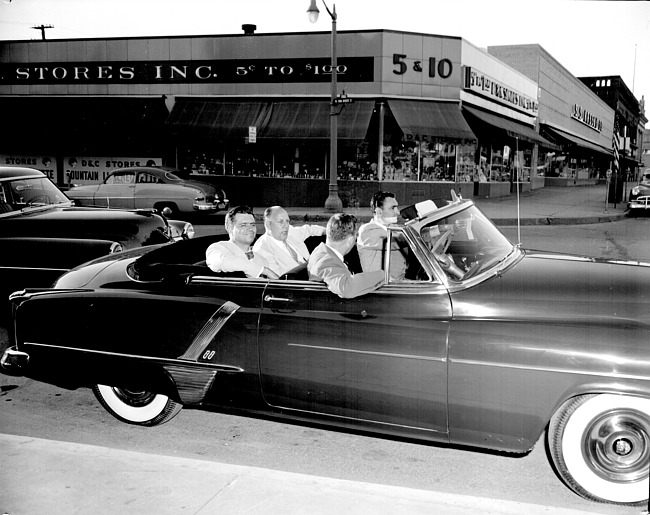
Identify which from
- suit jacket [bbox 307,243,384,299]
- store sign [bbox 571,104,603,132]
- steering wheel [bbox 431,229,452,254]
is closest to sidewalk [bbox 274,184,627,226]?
steering wheel [bbox 431,229,452,254]

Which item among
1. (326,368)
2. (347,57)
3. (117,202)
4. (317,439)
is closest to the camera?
(326,368)

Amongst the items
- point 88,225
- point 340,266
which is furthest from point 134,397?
point 88,225

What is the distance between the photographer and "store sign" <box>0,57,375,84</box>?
21656 mm

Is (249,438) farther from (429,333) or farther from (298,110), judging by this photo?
(298,110)

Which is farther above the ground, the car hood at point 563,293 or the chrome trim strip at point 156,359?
the car hood at point 563,293

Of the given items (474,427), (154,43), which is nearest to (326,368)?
(474,427)

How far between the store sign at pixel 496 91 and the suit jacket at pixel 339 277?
20.7m

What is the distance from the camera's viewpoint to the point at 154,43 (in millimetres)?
23141

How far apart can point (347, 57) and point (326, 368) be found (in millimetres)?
19560

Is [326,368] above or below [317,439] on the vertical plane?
above

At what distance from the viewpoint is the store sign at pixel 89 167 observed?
78.0ft

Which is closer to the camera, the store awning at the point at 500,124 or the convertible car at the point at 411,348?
the convertible car at the point at 411,348

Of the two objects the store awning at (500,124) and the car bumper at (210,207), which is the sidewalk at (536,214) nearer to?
the car bumper at (210,207)

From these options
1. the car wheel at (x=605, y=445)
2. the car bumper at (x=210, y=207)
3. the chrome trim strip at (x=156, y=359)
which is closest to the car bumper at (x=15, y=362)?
the chrome trim strip at (x=156, y=359)
